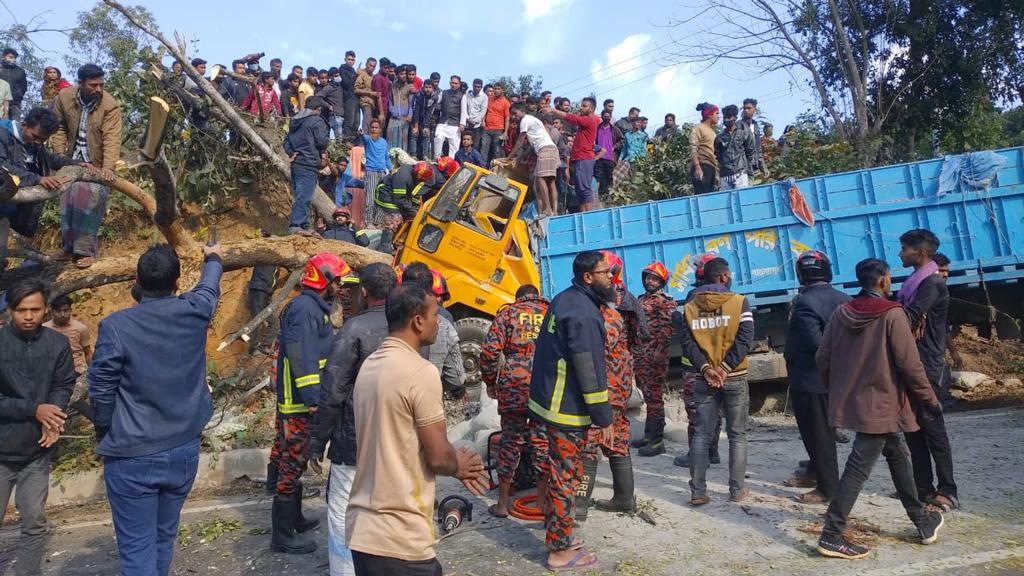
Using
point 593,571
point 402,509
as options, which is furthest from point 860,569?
point 402,509

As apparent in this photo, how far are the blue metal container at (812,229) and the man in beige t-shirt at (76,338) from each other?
539 cm

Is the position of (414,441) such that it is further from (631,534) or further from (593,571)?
(631,534)

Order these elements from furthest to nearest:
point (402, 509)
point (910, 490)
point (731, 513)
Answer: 1. point (731, 513)
2. point (910, 490)
3. point (402, 509)

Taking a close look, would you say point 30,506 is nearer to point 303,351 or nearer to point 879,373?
point 303,351

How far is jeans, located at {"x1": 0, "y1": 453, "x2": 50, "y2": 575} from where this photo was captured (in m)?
4.15

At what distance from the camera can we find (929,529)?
4.11m

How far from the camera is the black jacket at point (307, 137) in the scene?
8.84m

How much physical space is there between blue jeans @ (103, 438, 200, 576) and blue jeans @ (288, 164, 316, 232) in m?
6.16

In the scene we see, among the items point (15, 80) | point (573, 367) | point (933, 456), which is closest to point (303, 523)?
point (573, 367)

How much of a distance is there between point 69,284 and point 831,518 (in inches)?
272

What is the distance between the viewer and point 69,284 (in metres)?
6.73

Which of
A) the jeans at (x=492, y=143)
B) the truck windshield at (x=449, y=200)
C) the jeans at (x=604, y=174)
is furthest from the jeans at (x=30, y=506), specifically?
the jeans at (x=604, y=174)

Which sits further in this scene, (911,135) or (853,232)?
(911,135)

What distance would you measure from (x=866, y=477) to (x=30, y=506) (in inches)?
196
